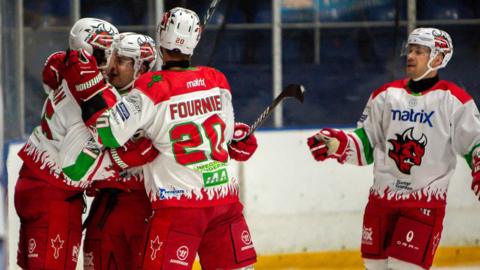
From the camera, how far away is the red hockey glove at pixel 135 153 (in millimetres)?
3629

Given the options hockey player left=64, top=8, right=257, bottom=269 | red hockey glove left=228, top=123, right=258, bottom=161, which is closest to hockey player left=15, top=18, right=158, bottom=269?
hockey player left=64, top=8, right=257, bottom=269

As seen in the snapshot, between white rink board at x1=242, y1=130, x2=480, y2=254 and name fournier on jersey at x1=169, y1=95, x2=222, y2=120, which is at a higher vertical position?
name fournier on jersey at x1=169, y1=95, x2=222, y2=120

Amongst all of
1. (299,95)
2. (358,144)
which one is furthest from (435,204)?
(299,95)

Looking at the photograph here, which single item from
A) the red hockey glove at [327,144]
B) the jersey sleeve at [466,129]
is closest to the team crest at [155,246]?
the red hockey glove at [327,144]

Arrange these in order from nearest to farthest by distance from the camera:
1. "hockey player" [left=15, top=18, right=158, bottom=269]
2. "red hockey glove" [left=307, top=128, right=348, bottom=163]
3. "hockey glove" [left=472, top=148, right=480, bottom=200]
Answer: "hockey player" [left=15, top=18, right=158, bottom=269], "hockey glove" [left=472, top=148, right=480, bottom=200], "red hockey glove" [left=307, top=128, right=348, bottom=163]

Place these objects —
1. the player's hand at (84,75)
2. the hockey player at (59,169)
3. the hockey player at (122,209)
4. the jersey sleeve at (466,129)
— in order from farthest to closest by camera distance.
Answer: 1. the jersey sleeve at (466,129)
2. the hockey player at (122,209)
3. the hockey player at (59,169)
4. the player's hand at (84,75)

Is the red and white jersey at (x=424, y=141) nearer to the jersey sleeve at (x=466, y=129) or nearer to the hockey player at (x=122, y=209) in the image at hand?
the jersey sleeve at (x=466, y=129)

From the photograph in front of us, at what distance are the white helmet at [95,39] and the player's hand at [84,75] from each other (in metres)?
0.12

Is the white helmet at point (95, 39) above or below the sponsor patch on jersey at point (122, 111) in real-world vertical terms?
above

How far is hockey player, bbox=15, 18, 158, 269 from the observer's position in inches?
147

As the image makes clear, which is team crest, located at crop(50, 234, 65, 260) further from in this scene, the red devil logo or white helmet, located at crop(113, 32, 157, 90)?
the red devil logo

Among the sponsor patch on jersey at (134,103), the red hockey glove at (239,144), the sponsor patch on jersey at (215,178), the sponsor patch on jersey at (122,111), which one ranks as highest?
the sponsor patch on jersey at (134,103)

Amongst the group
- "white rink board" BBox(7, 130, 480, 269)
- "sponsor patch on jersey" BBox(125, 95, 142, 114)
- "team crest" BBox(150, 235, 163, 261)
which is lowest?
"white rink board" BBox(7, 130, 480, 269)

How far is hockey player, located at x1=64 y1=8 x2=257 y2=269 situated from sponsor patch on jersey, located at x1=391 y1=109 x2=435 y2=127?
91 cm
